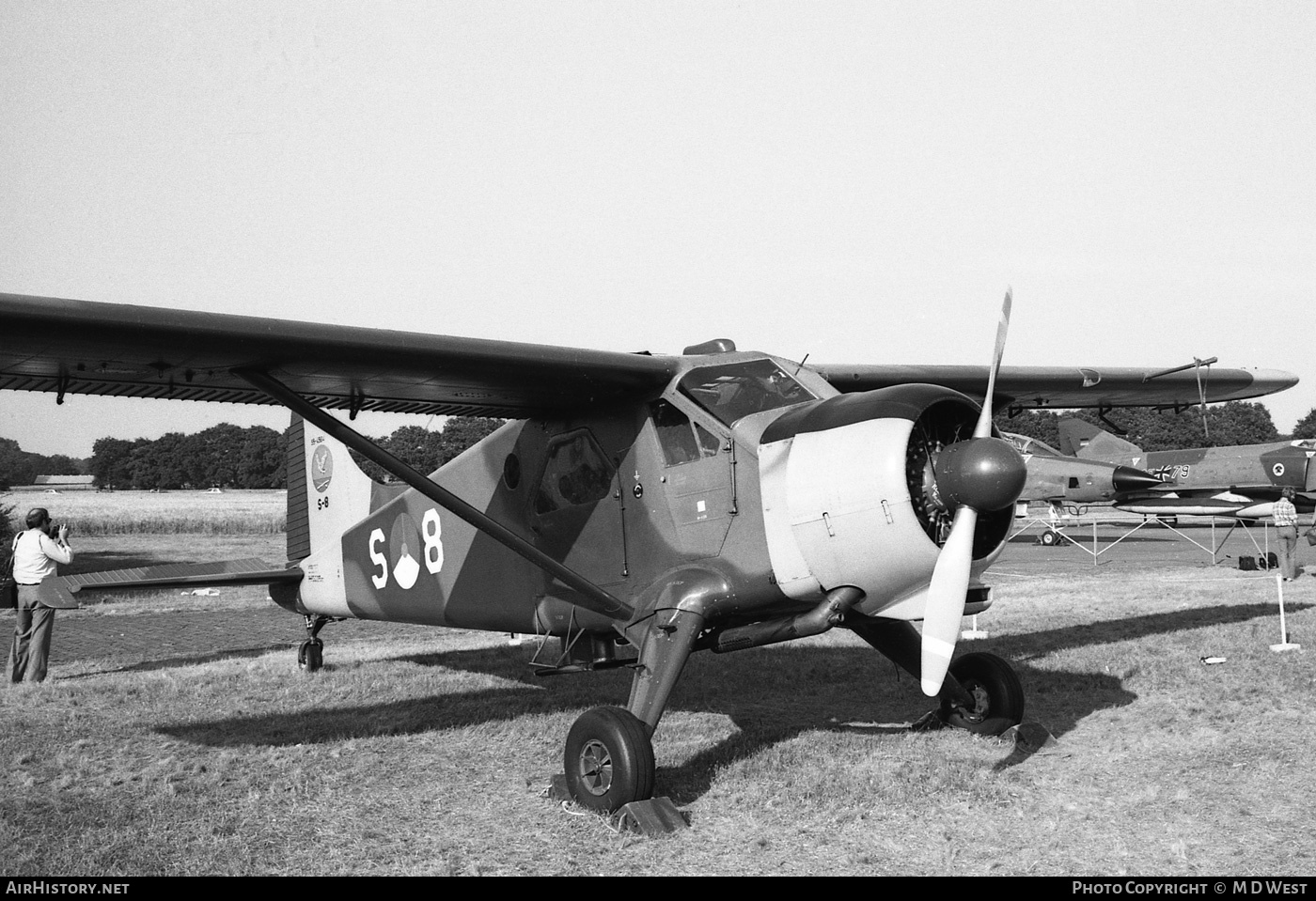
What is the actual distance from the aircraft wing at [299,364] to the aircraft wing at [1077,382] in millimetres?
826

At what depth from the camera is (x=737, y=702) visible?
28.1 ft

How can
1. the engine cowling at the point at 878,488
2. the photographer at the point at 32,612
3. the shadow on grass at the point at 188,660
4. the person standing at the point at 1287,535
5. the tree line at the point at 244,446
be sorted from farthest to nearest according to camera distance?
the tree line at the point at 244,446 < the person standing at the point at 1287,535 < the shadow on grass at the point at 188,660 < the photographer at the point at 32,612 < the engine cowling at the point at 878,488

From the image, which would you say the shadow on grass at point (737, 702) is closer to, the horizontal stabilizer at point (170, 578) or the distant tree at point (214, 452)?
the horizontal stabilizer at point (170, 578)

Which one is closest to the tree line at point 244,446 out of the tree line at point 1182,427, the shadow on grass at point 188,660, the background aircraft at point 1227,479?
the tree line at point 1182,427

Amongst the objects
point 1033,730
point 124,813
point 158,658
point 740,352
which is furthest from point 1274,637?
point 158,658

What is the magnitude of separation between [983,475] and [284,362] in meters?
4.00

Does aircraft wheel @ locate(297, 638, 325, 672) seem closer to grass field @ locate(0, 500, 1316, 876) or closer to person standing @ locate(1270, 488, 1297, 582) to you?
grass field @ locate(0, 500, 1316, 876)

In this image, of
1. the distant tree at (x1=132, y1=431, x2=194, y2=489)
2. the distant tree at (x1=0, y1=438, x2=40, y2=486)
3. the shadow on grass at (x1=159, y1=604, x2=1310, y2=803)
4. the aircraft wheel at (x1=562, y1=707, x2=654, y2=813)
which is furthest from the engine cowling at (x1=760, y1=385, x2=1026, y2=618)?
the distant tree at (x1=132, y1=431, x2=194, y2=489)

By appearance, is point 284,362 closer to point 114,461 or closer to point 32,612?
point 32,612

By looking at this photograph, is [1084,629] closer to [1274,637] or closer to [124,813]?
[1274,637]

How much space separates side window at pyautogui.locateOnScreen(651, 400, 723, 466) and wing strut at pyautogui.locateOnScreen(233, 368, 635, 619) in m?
0.97

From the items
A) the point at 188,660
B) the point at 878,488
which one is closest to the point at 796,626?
the point at 878,488

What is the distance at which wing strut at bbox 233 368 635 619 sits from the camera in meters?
6.20

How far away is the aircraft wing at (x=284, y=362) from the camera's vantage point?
5.42 meters
